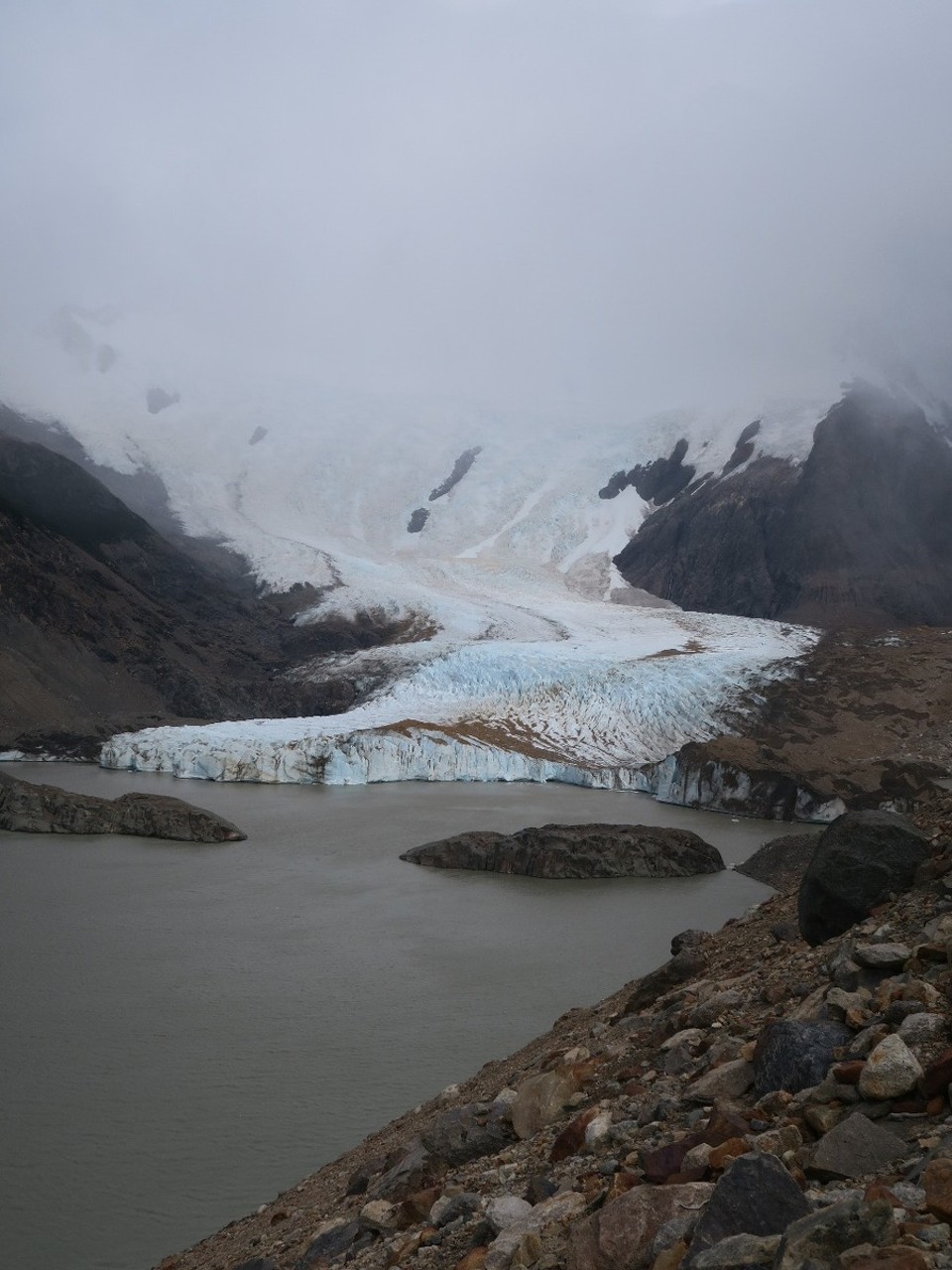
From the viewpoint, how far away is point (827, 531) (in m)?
87.2

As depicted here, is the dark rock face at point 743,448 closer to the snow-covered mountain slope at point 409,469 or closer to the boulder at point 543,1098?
the snow-covered mountain slope at point 409,469

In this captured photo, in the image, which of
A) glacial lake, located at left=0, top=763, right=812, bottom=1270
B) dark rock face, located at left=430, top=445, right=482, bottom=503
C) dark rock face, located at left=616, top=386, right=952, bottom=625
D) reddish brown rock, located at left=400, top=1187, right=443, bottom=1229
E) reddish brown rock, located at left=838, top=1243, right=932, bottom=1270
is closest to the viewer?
reddish brown rock, located at left=838, top=1243, right=932, bottom=1270

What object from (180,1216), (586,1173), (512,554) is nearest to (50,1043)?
(180,1216)

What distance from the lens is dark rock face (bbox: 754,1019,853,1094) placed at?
3.36 m

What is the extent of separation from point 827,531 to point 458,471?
3837 centimetres

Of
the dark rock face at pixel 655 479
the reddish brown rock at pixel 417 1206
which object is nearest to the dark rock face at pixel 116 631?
the reddish brown rock at pixel 417 1206

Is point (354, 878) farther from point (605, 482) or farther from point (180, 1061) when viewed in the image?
point (605, 482)

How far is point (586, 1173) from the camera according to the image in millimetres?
3420

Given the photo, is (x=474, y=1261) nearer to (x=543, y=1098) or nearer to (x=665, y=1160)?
(x=665, y=1160)

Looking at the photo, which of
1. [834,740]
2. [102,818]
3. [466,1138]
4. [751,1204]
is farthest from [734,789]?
[751,1204]

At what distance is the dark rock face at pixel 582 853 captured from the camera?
1938 centimetres

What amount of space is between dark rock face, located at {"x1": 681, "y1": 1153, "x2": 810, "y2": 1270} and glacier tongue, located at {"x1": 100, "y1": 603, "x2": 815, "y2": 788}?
33201 millimetres

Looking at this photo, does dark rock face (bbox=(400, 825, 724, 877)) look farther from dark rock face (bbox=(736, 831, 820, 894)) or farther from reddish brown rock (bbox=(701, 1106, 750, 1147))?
reddish brown rock (bbox=(701, 1106, 750, 1147))

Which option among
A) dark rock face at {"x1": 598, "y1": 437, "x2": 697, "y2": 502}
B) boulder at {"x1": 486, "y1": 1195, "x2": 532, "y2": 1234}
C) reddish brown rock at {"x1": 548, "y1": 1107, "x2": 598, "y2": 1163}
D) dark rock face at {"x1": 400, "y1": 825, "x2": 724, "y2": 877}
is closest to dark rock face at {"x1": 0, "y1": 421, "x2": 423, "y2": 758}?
dark rock face at {"x1": 400, "y1": 825, "x2": 724, "y2": 877}
